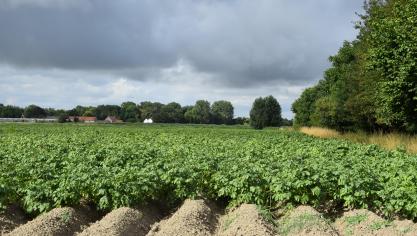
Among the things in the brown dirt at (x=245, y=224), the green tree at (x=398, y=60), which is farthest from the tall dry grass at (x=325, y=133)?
the brown dirt at (x=245, y=224)

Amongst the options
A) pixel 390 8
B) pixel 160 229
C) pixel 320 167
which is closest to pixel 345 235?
pixel 320 167

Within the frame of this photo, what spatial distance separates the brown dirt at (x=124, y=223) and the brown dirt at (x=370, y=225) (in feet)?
11.0

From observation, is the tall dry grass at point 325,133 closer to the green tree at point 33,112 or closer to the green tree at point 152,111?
the green tree at point 152,111

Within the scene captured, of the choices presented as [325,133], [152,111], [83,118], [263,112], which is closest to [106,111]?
[83,118]

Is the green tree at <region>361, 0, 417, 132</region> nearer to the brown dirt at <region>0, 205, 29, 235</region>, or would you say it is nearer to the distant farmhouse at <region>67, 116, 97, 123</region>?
the brown dirt at <region>0, 205, 29, 235</region>

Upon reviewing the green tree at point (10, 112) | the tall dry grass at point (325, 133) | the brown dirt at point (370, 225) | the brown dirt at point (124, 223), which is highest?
the green tree at point (10, 112)

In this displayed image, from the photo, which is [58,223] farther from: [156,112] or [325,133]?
[156,112]

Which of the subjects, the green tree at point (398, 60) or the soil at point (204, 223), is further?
the green tree at point (398, 60)

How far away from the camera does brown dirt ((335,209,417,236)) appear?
7.49 m

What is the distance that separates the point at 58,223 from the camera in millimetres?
8281

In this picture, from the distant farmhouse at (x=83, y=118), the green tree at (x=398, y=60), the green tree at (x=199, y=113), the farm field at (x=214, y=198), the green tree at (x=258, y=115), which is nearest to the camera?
the farm field at (x=214, y=198)

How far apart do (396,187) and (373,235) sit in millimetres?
1614

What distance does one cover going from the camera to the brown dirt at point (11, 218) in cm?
868

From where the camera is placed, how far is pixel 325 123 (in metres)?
62.4
